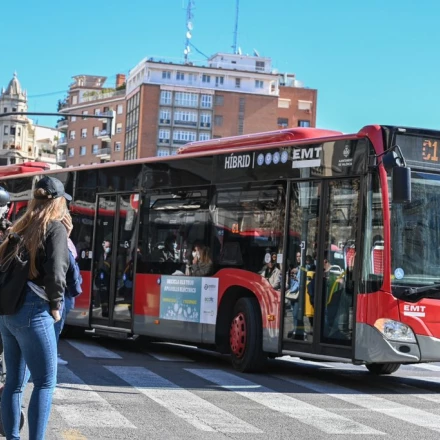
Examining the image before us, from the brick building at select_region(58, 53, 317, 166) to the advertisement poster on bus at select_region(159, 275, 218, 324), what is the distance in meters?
109

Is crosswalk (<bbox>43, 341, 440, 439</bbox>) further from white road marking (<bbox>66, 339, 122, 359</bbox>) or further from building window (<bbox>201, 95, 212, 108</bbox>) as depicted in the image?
building window (<bbox>201, 95, 212, 108</bbox>)

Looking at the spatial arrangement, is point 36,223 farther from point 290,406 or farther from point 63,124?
point 63,124

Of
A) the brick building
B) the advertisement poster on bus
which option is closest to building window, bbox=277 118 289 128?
the brick building

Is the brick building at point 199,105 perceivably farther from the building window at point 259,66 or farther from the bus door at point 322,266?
the bus door at point 322,266

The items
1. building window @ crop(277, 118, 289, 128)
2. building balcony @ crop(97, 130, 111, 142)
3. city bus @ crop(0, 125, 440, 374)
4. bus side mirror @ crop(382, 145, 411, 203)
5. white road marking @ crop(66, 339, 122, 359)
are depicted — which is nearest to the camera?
bus side mirror @ crop(382, 145, 411, 203)

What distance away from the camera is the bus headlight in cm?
1077

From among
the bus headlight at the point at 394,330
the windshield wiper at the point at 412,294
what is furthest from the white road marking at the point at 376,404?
the windshield wiper at the point at 412,294

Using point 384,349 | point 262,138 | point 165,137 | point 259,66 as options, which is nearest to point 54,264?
point 384,349

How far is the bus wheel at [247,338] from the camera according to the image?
1231cm

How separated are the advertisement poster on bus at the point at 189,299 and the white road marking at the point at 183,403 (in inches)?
Answer: 62.3

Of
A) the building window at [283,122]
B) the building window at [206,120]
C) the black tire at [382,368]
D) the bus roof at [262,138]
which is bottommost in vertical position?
the black tire at [382,368]

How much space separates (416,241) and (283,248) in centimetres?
181

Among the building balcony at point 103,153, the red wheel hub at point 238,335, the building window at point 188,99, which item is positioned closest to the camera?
the red wheel hub at point 238,335

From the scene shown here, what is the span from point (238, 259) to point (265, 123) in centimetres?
11599
